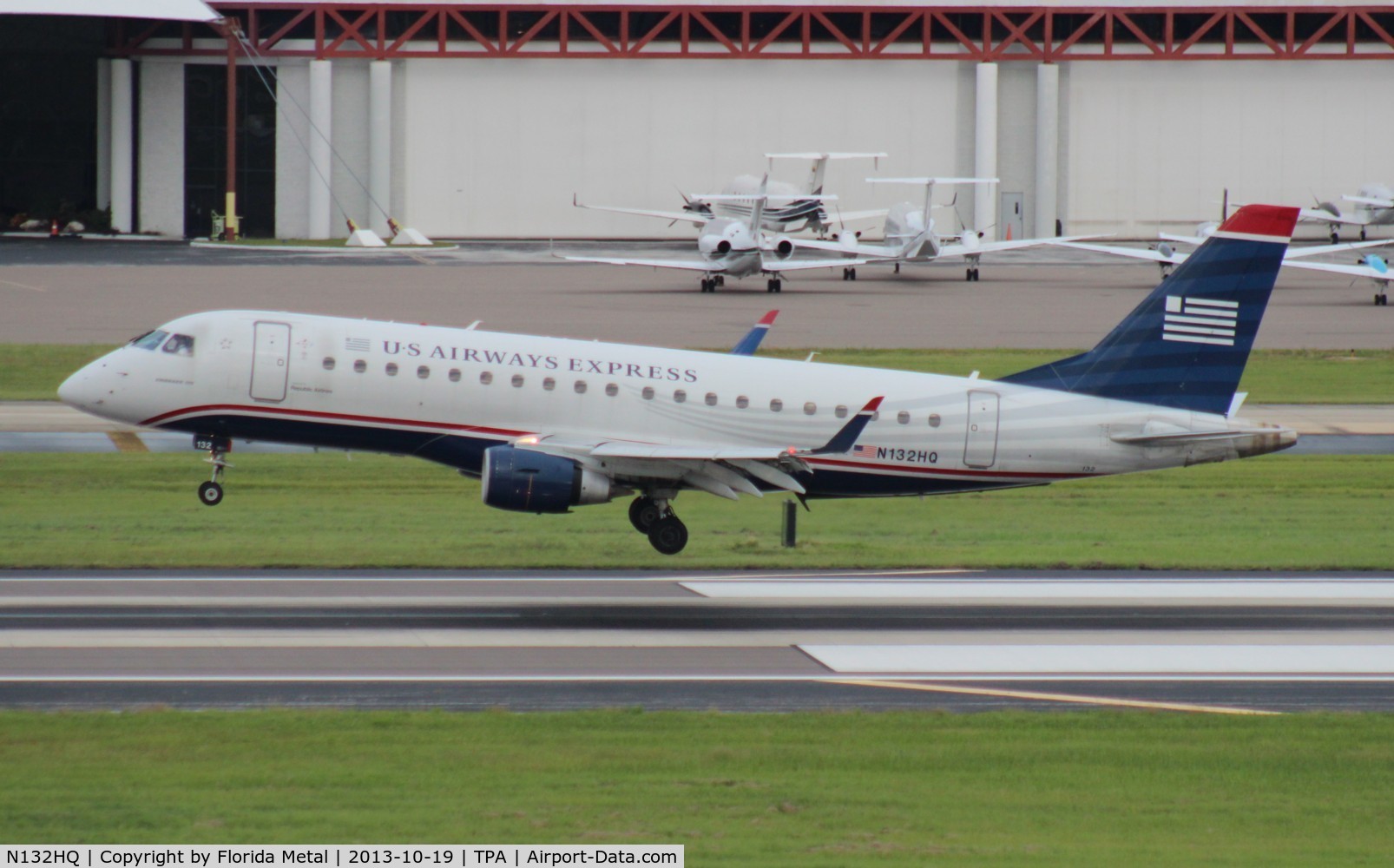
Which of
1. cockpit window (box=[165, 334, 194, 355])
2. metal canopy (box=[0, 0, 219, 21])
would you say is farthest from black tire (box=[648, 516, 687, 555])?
metal canopy (box=[0, 0, 219, 21])

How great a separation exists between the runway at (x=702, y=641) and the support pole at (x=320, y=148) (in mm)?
82073

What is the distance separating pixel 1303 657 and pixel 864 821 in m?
10.4

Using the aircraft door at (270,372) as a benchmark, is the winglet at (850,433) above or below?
below

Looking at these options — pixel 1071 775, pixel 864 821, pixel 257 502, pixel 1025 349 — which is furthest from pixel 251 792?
pixel 1025 349

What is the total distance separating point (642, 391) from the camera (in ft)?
94.3

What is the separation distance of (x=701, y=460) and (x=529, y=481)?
2918 millimetres

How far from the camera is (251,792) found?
51.6 ft

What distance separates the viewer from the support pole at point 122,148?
106312mm

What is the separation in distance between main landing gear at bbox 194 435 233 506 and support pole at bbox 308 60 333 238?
262 ft

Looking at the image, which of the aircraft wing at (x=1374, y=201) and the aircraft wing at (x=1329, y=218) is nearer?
the aircraft wing at (x=1329, y=218)

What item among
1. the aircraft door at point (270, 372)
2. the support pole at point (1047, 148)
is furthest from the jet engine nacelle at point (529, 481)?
the support pole at point (1047, 148)

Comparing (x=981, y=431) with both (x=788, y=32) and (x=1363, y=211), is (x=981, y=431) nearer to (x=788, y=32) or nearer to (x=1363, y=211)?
(x=788, y=32)

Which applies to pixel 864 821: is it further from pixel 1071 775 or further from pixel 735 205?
pixel 735 205

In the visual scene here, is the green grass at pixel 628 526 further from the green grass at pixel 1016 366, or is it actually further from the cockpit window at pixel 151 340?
the green grass at pixel 1016 366
